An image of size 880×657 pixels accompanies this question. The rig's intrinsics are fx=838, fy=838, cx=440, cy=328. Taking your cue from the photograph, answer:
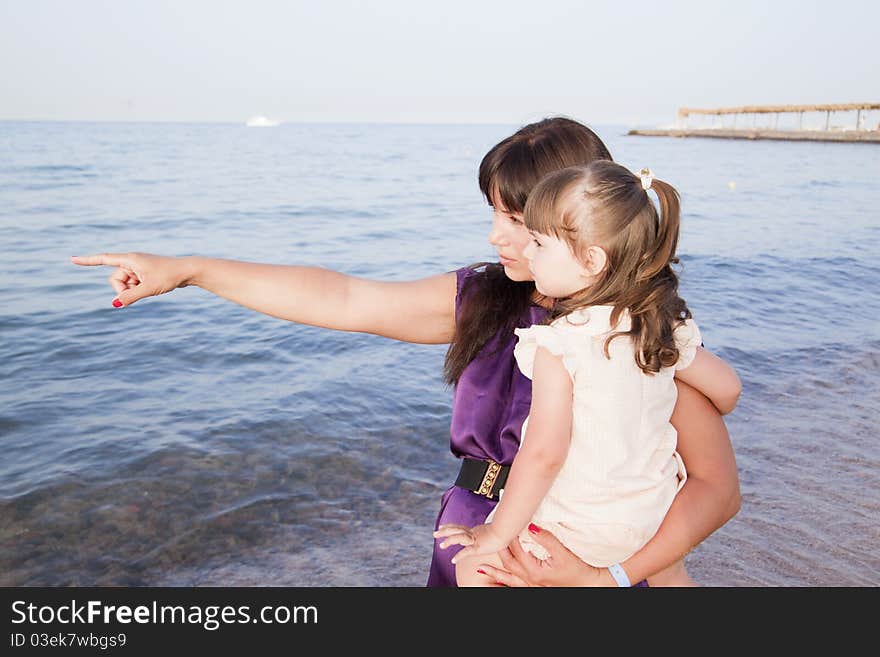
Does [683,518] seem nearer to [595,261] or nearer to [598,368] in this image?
[598,368]

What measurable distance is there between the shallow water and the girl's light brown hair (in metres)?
0.94

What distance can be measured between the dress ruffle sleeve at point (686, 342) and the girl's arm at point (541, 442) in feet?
1.04

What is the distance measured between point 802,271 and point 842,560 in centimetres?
905

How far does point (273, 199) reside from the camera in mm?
19938

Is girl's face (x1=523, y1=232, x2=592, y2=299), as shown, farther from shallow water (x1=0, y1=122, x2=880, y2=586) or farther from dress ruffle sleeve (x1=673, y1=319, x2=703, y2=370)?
shallow water (x1=0, y1=122, x2=880, y2=586)

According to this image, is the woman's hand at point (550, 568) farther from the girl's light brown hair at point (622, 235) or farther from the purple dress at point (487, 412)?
the girl's light brown hair at point (622, 235)

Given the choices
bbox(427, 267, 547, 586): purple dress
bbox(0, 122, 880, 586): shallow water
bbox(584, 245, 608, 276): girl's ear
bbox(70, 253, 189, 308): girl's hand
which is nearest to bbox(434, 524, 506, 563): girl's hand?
bbox(427, 267, 547, 586): purple dress

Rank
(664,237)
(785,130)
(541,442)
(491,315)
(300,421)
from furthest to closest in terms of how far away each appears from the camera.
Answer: (785,130), (300,421), (491,315), (664,237), (541,442)

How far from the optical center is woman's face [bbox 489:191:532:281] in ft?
7.20

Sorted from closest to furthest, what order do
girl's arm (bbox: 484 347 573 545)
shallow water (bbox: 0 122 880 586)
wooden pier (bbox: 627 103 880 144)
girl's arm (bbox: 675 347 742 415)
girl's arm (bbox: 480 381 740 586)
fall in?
girl's arm (bbox: 484 347 573 545) < girl's arm (bbox: 480 381 740 586) < girl's arm (bbox: 675 347 742 415) < shallow water (bbox: 0 122 880 586) < wooden pier (bbox: 627 103 880 144)

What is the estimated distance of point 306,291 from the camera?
7.23 feet

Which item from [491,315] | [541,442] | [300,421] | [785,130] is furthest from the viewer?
[785,130]

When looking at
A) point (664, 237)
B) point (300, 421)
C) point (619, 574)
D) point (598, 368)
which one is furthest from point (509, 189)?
point (300, 421)

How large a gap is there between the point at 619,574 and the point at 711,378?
0.55m
